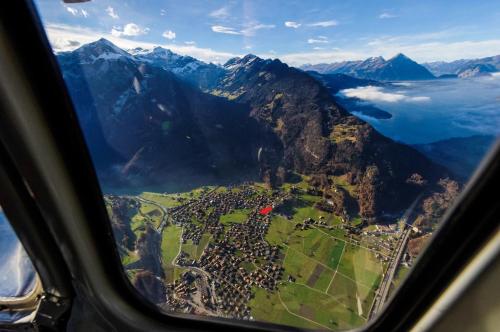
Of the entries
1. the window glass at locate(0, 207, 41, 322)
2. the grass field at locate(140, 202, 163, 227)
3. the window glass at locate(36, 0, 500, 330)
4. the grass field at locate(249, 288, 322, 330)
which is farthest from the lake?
the window glass at locate(0, 207, 41, 322)

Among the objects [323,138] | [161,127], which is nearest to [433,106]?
[323,138]

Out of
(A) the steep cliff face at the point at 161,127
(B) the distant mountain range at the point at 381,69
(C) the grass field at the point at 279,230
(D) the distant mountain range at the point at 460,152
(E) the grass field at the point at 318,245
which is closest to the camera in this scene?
(D) the distant mountain range at the point at 460,152

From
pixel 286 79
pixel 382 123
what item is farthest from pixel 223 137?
pixel 382 123

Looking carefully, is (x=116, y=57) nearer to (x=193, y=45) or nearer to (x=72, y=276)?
(x=193, y=45)

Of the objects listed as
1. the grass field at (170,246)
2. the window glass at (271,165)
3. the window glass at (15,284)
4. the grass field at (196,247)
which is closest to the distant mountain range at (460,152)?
the window glass at (271,165)

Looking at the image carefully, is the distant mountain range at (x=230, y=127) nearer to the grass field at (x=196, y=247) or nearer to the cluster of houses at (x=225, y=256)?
the cluster of houses at (x=225, y=256)

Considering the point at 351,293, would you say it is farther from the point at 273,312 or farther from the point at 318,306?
the point at 273,312
